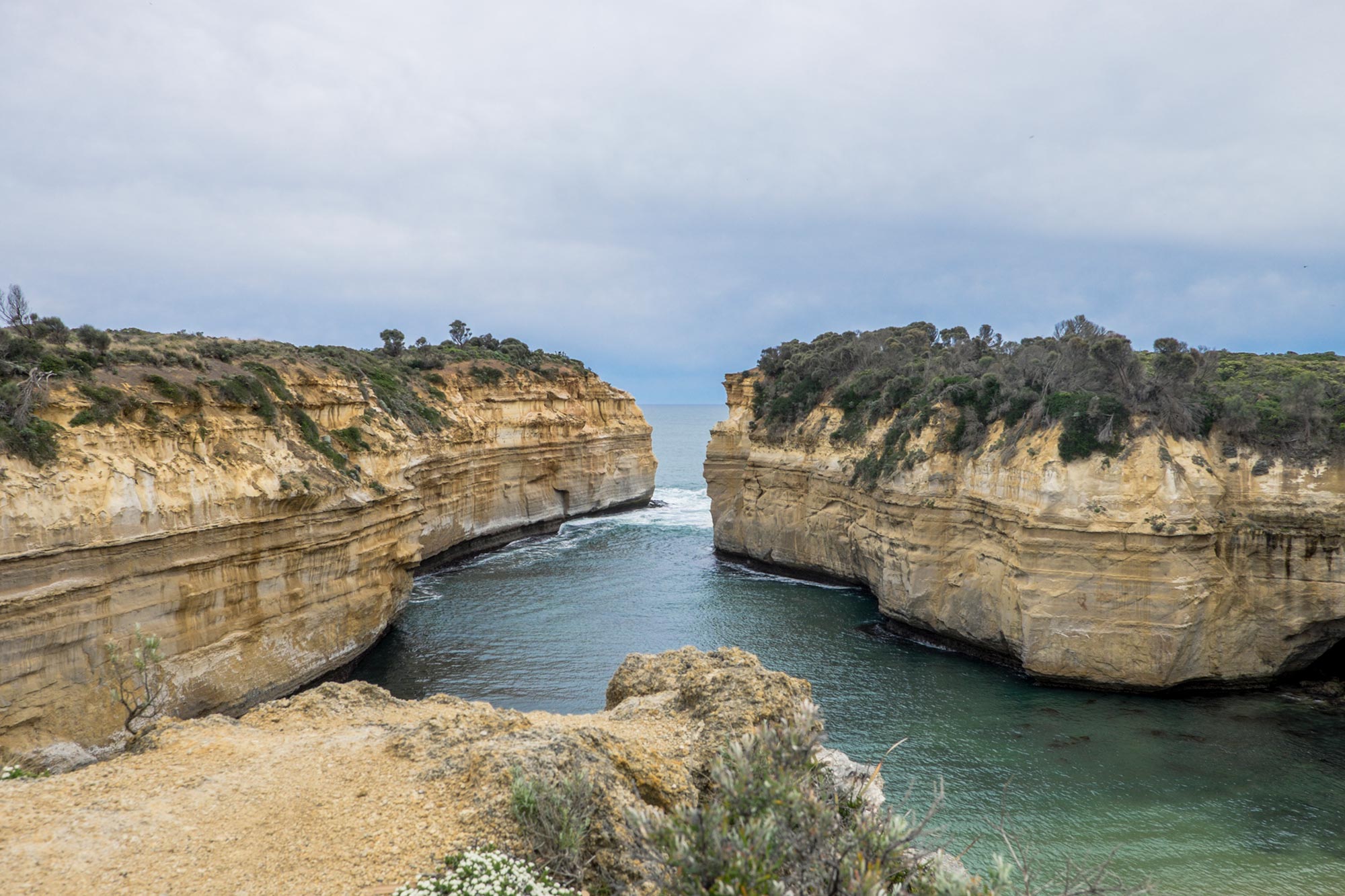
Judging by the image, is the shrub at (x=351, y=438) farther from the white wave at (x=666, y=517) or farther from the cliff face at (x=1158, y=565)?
the white wave at (x=666, y=517)

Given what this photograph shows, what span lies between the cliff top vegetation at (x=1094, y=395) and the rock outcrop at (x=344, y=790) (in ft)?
46.7

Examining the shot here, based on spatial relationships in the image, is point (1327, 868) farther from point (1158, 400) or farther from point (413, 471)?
point (413, 471)

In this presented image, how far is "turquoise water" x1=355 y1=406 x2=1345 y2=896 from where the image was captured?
13078 mm

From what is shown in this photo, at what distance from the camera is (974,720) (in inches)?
709

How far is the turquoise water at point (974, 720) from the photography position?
42.9ft

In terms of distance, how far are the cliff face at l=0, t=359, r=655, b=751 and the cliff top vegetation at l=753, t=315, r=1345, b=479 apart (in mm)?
17233

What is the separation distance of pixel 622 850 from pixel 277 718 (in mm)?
6388

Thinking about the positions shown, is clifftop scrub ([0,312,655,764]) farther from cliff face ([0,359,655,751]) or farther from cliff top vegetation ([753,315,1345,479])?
cliff top vegetation ([753,315,1345,479])

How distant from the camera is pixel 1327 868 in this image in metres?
12.3

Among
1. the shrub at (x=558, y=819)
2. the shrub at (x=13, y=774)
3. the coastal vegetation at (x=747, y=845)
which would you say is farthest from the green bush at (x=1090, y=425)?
the shrub at (x=13, y=774)

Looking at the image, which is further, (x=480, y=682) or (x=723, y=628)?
(x=723, y=628)

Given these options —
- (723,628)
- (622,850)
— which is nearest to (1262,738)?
(723,628)

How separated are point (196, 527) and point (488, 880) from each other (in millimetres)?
13750

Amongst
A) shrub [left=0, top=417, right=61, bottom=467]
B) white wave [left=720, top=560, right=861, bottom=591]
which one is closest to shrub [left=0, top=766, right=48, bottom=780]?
shrub [left=0, top=417, right=61, bottom=467]
